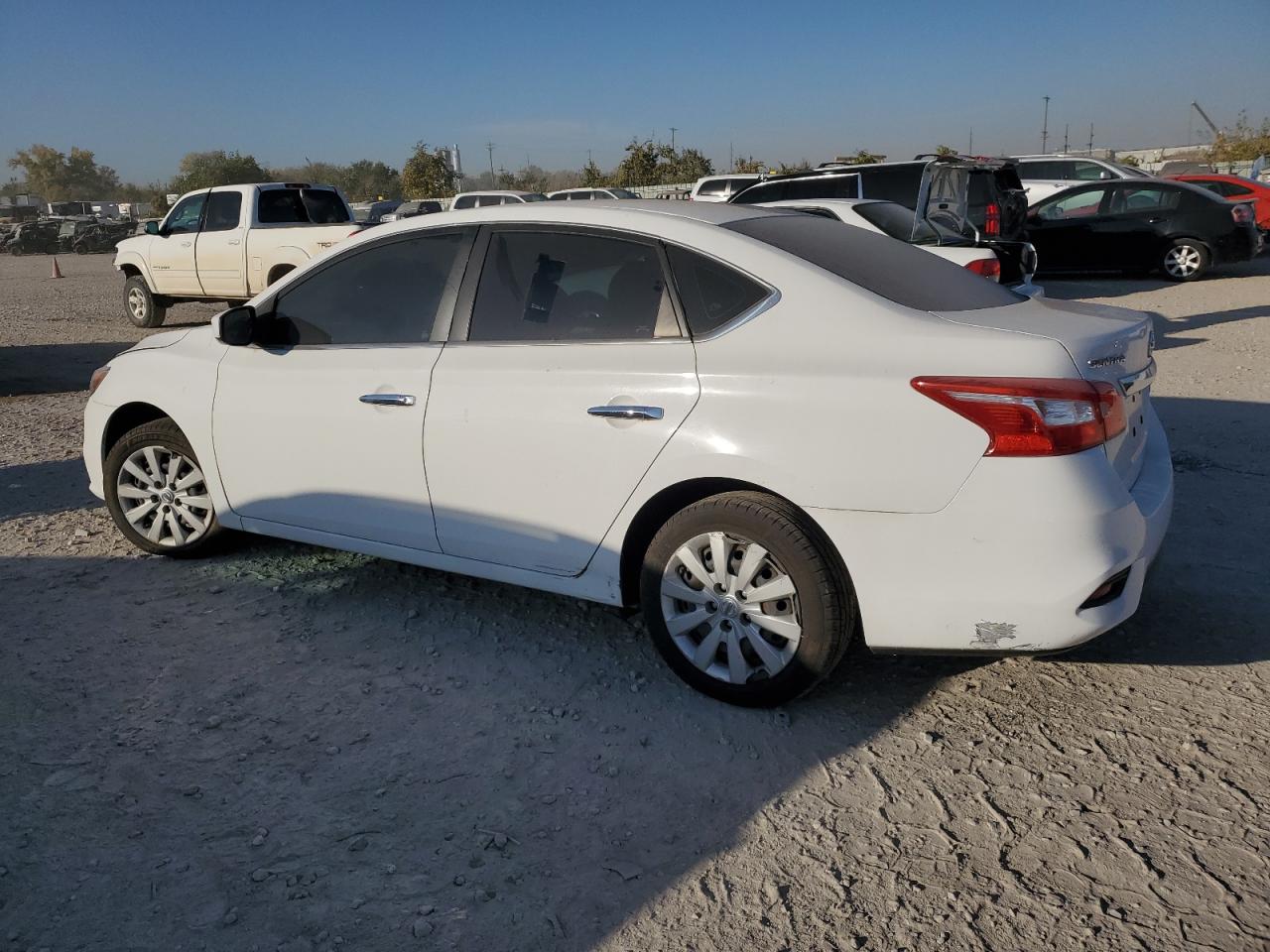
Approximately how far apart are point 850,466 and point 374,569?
2564 mm

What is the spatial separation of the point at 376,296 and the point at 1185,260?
49.6 feet

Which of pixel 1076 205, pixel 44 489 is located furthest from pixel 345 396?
pixel 1076 205

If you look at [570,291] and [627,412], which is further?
[570,291]

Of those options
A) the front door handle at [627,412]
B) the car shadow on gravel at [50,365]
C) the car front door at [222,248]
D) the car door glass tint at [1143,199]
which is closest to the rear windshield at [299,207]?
the car front door at [222,248]

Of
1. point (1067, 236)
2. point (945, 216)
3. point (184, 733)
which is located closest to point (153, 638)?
point (184, 733)

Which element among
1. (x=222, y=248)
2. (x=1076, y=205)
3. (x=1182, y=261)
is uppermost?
(x=222, y=248)

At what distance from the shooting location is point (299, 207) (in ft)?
44.3

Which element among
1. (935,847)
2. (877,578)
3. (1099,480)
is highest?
(1099,480)

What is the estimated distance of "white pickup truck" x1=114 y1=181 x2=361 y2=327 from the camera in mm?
12898

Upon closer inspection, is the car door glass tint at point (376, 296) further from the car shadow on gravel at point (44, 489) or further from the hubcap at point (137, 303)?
the hubcap at point (137, 303)

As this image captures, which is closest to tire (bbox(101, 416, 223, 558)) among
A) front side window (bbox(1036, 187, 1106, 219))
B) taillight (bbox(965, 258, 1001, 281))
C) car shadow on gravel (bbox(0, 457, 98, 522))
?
car shadow on gravel (bbox(0, 457, 98, 522))

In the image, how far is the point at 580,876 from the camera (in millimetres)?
2658

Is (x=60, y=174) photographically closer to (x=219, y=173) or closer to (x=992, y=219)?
(x=219, y=173)

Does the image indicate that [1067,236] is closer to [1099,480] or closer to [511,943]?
[1099,480]
